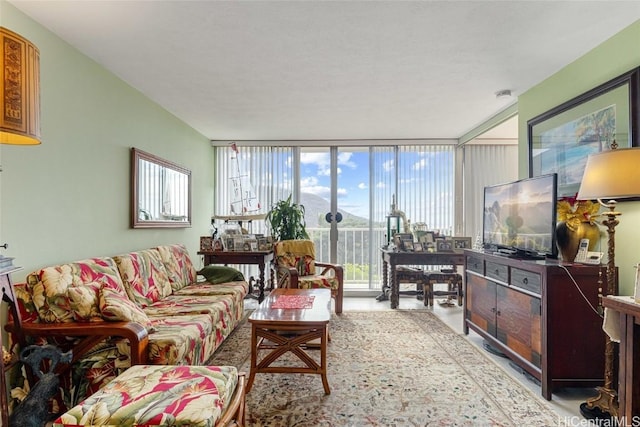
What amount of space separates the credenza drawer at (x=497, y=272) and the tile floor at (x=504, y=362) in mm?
697

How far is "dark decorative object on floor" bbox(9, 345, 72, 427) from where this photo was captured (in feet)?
5.19

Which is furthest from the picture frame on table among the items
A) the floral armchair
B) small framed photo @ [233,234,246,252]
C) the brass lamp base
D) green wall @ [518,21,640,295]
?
small framed photo @ [233,234,246,252]

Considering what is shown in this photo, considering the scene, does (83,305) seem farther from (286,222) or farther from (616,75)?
(616,75)

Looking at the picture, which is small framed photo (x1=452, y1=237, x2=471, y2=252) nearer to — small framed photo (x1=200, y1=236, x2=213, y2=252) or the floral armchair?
the floral armchair

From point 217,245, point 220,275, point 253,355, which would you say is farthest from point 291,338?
point 217,245

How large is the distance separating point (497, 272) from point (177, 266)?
308 centimetres

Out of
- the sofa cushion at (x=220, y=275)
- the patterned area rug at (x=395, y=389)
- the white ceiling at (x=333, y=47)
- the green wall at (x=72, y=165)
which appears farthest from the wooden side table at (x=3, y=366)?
the sofa cushion at (x=220, y=275)

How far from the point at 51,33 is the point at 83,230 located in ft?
4.44

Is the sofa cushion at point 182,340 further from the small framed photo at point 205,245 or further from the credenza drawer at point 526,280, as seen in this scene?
→ the credenza drawer at point 526,280

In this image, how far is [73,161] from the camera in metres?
2.35

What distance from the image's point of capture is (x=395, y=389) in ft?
7.40

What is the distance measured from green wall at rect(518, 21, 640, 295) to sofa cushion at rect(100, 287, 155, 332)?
122 inches

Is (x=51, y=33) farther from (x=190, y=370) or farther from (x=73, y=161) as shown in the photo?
(x=190, y=370)

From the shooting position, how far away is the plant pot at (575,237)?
224 cm
